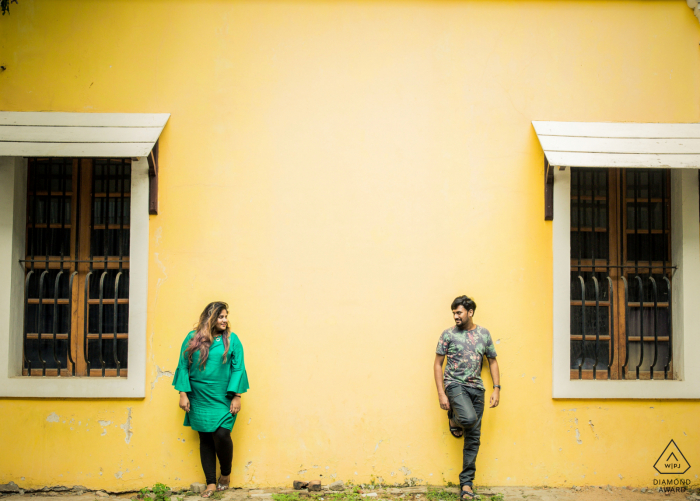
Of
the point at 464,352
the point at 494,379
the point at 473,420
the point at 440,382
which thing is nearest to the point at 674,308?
the point at 494,379

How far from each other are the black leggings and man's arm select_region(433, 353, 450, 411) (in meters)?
1.79

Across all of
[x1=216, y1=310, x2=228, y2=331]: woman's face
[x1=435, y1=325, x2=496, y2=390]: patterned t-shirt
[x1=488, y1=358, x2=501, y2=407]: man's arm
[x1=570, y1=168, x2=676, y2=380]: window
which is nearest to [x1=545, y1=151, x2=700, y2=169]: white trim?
[x1=570, y1=168, x2=676, y2=380]: window

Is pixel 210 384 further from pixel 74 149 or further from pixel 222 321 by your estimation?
pixel 74 149

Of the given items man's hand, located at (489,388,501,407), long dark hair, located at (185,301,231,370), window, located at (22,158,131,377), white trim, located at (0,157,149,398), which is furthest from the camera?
window, located at (22,158,131,377)

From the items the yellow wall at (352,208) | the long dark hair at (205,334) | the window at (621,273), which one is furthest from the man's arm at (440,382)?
the long dark hair at (205,334)

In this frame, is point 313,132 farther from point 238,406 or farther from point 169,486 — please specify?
point 169,486

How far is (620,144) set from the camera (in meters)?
4.24

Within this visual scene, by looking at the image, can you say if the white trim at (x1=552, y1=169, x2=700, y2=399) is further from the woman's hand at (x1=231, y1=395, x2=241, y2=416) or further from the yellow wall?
the woman's hand at (x1=231, y1=395, x2=241, y2=416)

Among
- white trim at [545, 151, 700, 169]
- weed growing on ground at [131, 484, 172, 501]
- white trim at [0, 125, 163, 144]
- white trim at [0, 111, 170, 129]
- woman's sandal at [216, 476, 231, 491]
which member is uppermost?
white trim at [0, 111, 170, 129]

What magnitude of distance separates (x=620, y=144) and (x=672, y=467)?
9.50 feet

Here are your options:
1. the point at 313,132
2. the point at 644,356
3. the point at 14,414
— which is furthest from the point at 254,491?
the point at 644,356

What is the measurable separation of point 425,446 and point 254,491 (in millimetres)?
1550

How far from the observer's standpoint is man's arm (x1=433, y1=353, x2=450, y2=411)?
4.11m

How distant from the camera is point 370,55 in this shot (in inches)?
177
